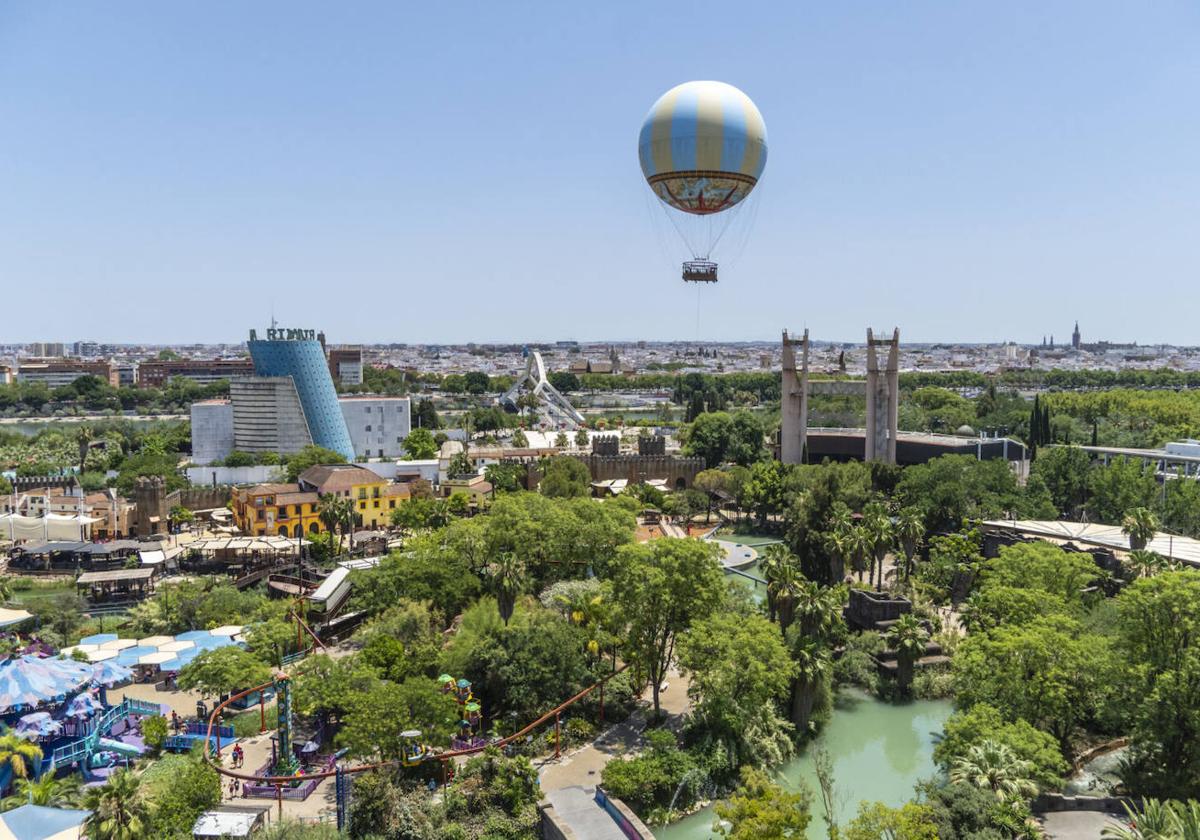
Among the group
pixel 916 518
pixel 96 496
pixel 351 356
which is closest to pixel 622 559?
pixel 916 518

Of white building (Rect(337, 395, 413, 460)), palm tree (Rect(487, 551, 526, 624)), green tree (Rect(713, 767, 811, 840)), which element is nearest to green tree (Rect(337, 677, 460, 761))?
green tree (Rect(713, 767, 811, 840))

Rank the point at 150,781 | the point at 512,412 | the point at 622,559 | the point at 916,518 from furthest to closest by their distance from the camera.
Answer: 1. the point at 512,412
2. the point at 916,518
3. the point at 622,559
4. the point at 150,781

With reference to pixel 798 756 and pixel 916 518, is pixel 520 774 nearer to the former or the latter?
pixel 798 756

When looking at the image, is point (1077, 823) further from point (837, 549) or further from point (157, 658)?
point (157, 658)

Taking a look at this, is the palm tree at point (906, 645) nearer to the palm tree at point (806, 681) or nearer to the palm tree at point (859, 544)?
the palm tree at point (806, 681)

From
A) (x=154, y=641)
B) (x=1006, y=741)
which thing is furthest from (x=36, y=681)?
(x=1006, y=741)

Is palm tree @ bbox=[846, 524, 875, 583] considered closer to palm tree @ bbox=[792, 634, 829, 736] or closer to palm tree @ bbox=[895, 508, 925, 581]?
palm tree @ bbox=[895, 508, 925, 581]
